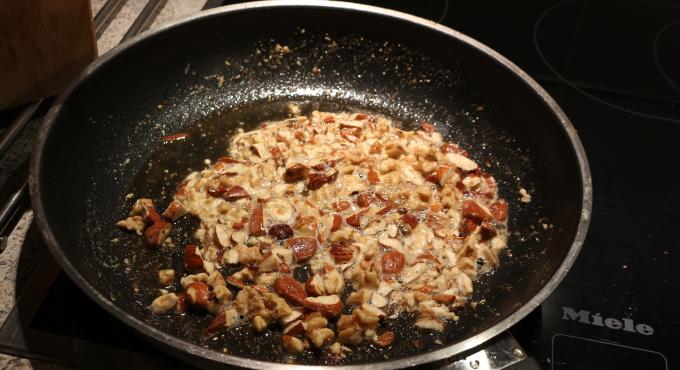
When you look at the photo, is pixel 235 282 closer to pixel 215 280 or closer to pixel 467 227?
pixel 215 280

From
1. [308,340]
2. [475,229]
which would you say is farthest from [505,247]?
[308,340]

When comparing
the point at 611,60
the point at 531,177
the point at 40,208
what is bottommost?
the point at 40,208

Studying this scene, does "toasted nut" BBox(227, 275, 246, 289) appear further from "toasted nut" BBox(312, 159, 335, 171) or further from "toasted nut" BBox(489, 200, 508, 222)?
"toasted nut" BBox(489, 200, 508, 222)

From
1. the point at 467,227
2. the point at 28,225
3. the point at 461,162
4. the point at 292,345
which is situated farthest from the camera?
the point at 461,162

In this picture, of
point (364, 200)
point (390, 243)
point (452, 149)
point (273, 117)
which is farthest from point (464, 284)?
point (273, 117)

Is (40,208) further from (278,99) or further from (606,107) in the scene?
(606,107)

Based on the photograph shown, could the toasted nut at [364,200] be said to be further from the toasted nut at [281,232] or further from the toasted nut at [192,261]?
the toasted nut at [192,261]

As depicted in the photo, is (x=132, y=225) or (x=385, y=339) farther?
(x=132, y=225)
